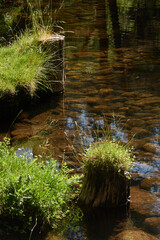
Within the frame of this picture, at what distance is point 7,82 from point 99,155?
2.91 m

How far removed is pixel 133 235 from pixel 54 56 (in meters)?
4.43

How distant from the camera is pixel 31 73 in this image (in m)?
6.46

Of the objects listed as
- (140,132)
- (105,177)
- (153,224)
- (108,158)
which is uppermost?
(108,158)

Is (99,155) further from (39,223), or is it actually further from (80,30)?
(80,30)

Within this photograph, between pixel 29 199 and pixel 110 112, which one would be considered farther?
pixel 110 112

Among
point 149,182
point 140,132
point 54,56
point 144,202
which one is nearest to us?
point 144,202

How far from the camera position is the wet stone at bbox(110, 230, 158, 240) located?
3363mm

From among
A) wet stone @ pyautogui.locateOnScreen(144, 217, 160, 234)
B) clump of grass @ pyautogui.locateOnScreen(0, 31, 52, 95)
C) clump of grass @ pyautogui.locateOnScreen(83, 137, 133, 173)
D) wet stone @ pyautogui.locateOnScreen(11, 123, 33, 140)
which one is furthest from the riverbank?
wet stone @ pyautogui.locateOnScreen(144, 217, 160, 234)

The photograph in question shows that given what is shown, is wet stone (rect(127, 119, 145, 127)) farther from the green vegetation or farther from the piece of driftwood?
the green vegetation

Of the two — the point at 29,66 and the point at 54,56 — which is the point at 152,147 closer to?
the point at 29,66

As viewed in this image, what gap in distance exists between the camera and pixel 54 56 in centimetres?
713

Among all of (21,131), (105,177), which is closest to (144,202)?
(105,177)

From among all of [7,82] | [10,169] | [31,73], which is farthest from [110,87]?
[10,169]

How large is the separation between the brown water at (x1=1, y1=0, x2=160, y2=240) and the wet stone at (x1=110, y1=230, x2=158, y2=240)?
7 centimetres
